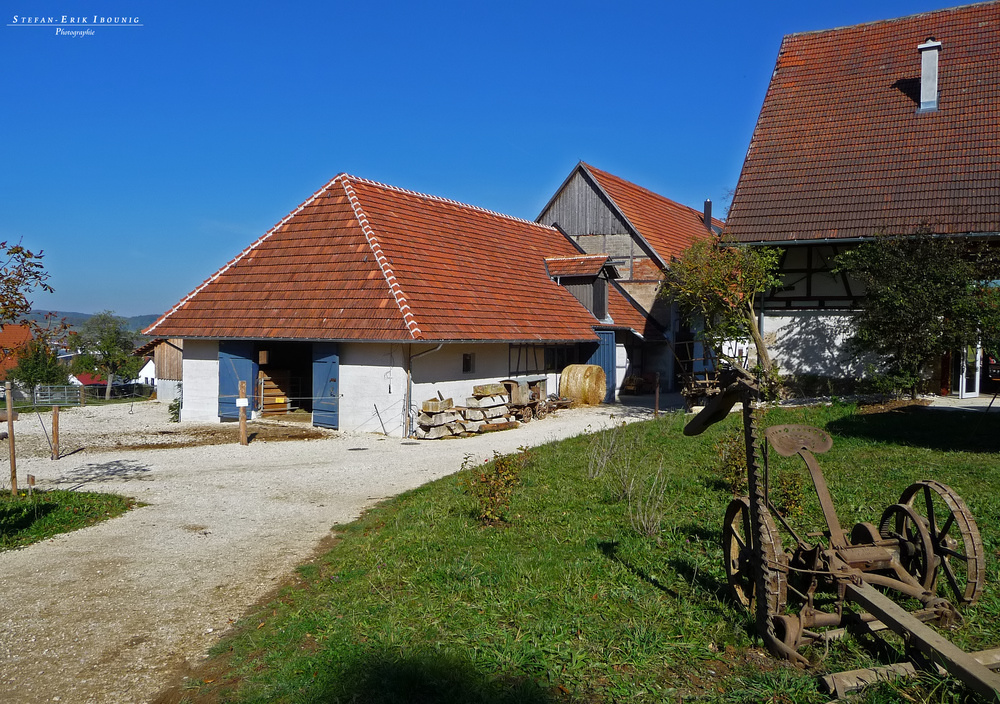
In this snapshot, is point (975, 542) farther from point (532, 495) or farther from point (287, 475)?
point (287, 475)

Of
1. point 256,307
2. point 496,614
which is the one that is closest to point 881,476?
point 496,614

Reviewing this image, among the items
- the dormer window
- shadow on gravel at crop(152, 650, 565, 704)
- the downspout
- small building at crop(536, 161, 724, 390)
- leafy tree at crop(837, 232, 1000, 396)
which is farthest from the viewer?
small building at crop(536, 161, 724, 390)

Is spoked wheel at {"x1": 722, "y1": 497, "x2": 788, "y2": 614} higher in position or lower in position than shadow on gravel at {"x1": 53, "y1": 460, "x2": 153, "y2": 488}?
higher

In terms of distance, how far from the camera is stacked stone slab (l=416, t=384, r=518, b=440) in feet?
56.0

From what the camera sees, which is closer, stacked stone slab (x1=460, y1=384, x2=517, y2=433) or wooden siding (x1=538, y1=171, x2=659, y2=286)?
stacked stone slab (x1=460, y1=384, x2=517, y2=433)

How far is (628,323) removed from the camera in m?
26.0

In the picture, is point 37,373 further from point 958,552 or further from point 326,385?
point 958,552

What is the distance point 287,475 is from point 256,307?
7746mm

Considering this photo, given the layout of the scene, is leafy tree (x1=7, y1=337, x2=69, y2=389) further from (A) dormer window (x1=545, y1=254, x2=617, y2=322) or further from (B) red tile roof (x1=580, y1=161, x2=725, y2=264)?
(B) red tile roof (x1=580, y1=161, x2=725, y2=264)

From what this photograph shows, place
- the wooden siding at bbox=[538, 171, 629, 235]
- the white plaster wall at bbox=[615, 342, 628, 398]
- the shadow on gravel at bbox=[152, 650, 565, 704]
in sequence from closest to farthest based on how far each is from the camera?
the shadow on gravel at bbox=[152, 650, 565, 704] < the white plaster wall at bbox=[615, 342, 628, 398] < the wooden siding at bbox=[538, 171, 629, 235]

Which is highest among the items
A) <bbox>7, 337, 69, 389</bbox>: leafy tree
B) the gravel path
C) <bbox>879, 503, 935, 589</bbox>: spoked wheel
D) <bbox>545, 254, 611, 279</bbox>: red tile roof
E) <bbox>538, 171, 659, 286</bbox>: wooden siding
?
<bbox>538, 171, 659, 286</bbox>: wooden siding

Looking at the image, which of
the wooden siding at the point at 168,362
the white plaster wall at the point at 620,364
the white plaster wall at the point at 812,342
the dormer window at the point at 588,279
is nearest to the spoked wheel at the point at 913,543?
the white plaster wall at the point at 812,342

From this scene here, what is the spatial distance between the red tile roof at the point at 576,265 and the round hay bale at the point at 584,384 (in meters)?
3.55

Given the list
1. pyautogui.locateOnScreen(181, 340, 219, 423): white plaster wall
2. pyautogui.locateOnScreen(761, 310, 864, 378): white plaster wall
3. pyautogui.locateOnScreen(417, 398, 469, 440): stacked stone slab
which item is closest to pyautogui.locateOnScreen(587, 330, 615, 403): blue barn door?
pyautogui.locateOnScreen(761, 310, 864, 378): white plaster wall
